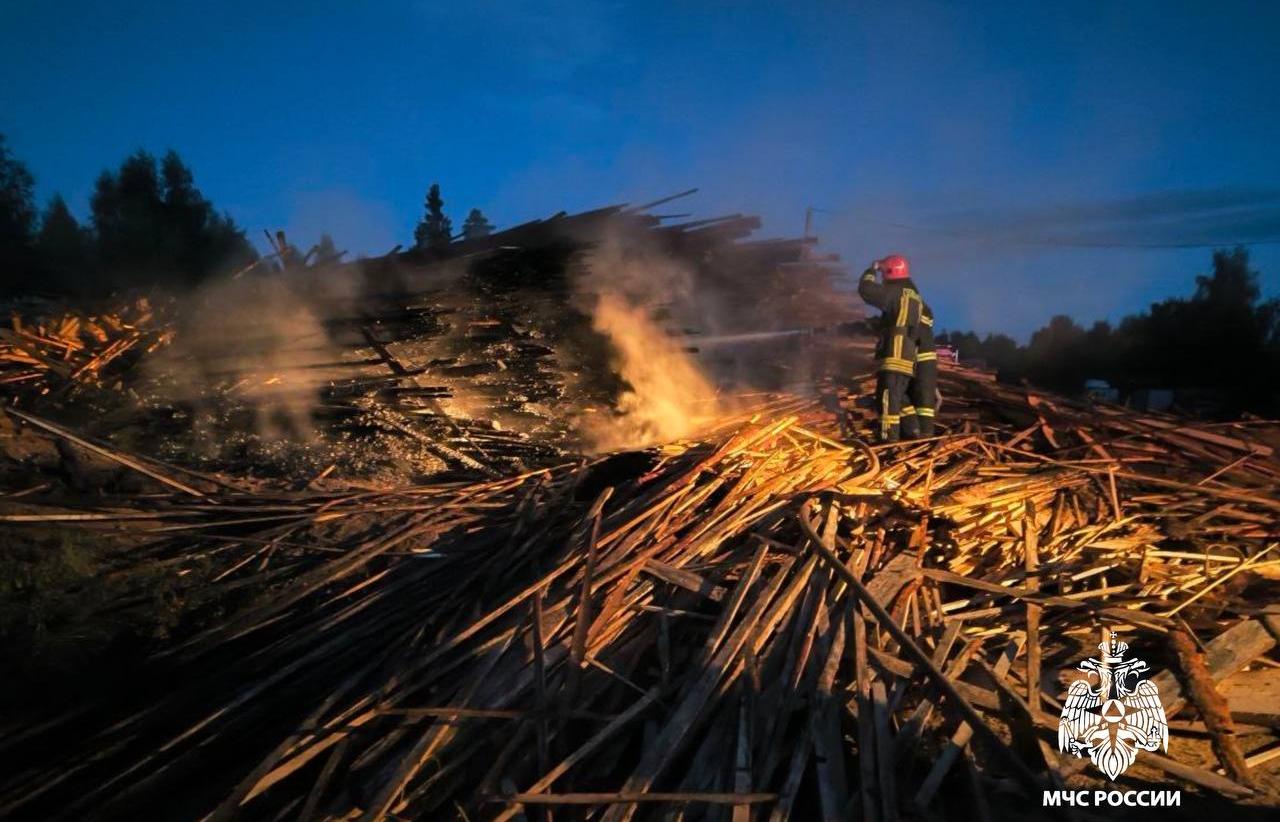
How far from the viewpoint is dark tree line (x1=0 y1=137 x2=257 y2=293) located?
2306 centimetres

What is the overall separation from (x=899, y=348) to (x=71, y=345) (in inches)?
355

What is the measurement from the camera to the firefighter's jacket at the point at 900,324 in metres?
6.16

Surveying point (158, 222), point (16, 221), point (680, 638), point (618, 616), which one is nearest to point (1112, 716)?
point (680, 638)

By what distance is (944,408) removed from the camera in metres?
7.51

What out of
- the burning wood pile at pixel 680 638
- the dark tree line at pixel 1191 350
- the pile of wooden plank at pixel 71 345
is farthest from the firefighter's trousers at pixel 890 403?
the dark tree line at pixel 1191 350

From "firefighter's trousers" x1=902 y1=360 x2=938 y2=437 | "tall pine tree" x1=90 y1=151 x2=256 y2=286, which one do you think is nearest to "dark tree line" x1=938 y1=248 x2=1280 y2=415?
"firefighter's trousers" x1=902 y1=360 x2=938 y2=437

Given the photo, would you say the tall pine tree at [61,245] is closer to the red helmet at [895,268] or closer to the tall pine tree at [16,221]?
the tall pine tree at [16,221]

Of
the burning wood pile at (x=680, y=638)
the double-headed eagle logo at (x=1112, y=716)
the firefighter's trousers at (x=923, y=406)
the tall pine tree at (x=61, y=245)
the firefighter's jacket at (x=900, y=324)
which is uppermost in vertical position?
the tall pine tree at (x=61, y=245)

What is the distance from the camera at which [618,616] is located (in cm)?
360

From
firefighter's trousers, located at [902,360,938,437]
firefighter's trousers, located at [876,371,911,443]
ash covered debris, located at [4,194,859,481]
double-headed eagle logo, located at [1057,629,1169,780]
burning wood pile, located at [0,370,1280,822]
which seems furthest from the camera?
ash covered debris, located at [4,194,859,481]

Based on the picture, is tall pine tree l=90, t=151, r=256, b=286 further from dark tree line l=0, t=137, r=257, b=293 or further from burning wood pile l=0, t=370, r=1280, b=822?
burning wood pile l=0, t=370, r=1280, b=822

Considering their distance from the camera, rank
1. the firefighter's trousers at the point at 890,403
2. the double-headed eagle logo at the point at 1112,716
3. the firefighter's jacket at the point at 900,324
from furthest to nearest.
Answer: the firefighter's jacket at the point at 900,324 < the firefighter's trousers at the point at 890,403 < the double-headed eagle logo at the point at 1112,716

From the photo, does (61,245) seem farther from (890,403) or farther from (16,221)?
(890,403)

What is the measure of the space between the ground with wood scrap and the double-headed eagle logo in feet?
0.26
